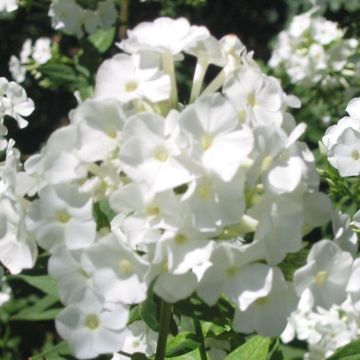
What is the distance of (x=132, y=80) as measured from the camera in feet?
3.91

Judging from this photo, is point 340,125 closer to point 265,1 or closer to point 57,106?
point 57,106

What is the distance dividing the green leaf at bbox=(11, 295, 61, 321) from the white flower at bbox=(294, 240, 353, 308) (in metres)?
1.46

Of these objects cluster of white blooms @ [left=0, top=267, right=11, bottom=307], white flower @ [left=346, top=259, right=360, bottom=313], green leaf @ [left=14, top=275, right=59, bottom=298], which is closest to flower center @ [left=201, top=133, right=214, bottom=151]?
white flower @ [left=346, top=259, right=360, bottom=313]

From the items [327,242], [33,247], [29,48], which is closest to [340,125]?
[327,242]

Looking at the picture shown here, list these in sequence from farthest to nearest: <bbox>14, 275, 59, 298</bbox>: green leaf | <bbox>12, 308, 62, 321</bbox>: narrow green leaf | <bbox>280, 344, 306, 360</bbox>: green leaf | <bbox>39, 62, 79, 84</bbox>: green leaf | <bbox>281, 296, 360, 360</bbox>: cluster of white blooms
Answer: <bbox>39, 62, 79, 84</bbox>: green leaf, <bbox>280, 344, 306, 360</bbox>: green leaf, <bbox>12, 308, 62, 321</bbox>: narrow green leaf, <bbox>281, 296, 360, 360</bbox>: cluster of white blooms, <bbox>14, 275, 59, 298</bbox>: green leaf

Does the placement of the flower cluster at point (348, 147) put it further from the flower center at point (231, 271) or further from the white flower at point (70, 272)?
the white flower at point (70, 272)

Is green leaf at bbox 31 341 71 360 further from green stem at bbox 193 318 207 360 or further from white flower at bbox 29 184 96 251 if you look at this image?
white flower at bbox 29 184 96 251

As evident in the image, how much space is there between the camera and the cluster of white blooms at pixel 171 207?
111 cm

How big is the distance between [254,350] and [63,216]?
0.52 metres

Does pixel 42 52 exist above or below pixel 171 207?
below

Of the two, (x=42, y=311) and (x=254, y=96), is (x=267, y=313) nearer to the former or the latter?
(x=254, y=96)

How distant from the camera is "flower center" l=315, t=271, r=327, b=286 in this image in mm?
1174

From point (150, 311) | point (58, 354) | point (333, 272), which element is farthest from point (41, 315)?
point (333, 272)

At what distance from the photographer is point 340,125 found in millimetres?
1604
